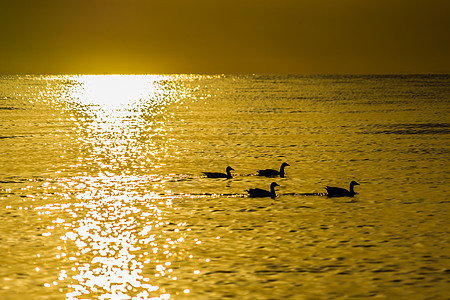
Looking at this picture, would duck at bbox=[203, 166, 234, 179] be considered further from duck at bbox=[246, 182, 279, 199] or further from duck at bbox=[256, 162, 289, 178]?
duck at bbox=[246, 182, 279, 199]

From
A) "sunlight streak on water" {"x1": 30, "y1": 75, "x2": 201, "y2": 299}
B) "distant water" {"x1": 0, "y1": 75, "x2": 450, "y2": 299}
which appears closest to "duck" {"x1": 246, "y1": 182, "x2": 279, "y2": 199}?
"distant water" {"x1": 0, "y1": 75, "x2": 450, "y2": 299}

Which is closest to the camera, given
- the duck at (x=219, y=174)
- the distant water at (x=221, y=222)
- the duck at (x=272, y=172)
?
the distant water at (x=221, y=222)

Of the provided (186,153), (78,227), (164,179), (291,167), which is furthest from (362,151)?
(78,227)

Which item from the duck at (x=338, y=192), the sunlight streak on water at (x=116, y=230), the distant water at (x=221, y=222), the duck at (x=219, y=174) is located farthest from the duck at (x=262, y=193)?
the duck at (x=219, y=174)

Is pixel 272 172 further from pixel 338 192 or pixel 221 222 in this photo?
pixel 221 222

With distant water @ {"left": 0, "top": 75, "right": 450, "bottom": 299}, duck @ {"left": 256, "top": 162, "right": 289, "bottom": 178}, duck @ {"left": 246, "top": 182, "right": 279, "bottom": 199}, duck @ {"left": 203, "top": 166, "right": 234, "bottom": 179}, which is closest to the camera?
distant water @ {"left": 0, "top": 75, "right": 450, "bottom": 299}

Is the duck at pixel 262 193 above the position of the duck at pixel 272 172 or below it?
below

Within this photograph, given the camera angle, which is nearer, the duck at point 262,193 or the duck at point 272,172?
the duck at point 262,193

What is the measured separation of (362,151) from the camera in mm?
47000

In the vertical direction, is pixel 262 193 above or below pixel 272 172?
below

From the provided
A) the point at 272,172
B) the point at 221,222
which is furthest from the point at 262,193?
the point at 272,172

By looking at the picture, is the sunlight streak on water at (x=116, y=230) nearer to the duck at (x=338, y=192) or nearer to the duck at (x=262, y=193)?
the duck at (x=262, y=193)

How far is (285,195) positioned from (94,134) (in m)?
36.4

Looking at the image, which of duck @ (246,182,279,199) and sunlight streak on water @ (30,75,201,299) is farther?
duck @ (246,182,279,199)
